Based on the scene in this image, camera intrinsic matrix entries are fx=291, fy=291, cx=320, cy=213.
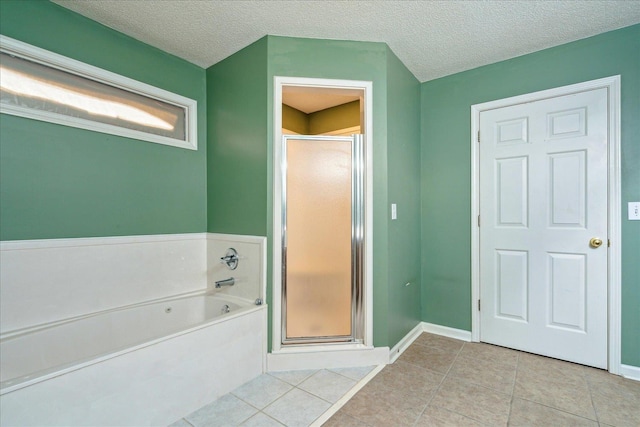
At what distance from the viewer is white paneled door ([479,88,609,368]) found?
2125mm

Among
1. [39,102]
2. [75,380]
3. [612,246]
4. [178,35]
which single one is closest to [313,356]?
[75,380]

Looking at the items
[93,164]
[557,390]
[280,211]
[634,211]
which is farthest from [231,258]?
[634,211]

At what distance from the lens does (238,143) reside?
238 cm

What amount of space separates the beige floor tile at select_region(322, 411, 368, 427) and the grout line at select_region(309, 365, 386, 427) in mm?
26

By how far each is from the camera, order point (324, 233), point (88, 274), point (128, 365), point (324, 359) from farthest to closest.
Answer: point (324, 233) → point (324, 359) → point (88, 274) → point (128, 365)

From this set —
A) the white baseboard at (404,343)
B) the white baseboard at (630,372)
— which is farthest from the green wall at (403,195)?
the white baseboard at (630,372)

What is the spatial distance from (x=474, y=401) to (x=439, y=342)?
87cm

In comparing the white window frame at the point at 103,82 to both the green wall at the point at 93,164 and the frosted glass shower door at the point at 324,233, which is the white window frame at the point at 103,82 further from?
the frosted glass shower door at the point at 324,233

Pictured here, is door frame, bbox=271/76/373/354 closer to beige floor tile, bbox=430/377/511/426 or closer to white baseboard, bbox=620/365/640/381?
beige floor tile, bbox=430/377/511/426

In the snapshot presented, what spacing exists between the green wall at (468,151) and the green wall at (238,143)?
5.34ft

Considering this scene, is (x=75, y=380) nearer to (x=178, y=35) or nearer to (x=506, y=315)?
(x=178, y=35)

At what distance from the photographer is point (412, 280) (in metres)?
2.70

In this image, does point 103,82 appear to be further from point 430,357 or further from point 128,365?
point 430,357

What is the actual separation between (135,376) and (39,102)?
5.66ft
